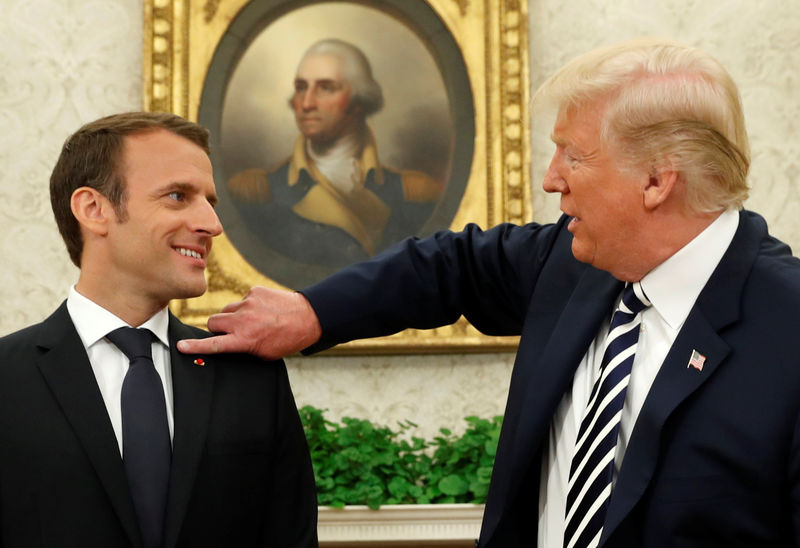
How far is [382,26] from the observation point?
4281mm

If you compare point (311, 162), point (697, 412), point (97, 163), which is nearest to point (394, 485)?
point (311, 162)

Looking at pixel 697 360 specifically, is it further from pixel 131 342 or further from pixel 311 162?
pixel 311 162

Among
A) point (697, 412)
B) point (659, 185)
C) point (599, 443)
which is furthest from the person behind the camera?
point (659, 185)

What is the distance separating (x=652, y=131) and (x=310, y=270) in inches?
96.8

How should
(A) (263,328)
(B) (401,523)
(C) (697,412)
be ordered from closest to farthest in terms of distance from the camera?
(C) (697,412)
(A) (263,328)
(B) (401,523)

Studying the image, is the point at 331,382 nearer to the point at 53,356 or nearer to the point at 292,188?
the point at 292,188

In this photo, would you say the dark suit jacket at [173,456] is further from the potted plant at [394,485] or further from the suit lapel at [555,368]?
the potted plant at [394,485]

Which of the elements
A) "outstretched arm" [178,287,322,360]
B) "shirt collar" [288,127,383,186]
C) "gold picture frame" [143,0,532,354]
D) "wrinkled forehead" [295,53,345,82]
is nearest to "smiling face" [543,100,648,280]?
"outstretched arm" [178,287,322,360]

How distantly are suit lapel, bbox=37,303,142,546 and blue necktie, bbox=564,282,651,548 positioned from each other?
2.80ft

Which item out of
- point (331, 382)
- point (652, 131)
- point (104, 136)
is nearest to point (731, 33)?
point (331, 382)

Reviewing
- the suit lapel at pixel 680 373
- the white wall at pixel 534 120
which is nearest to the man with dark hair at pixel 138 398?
the suit lapel at pixel 680 373

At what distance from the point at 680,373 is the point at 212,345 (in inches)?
39.7

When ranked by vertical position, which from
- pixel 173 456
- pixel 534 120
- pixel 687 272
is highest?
pixel 534 120

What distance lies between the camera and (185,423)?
6.37 ft
